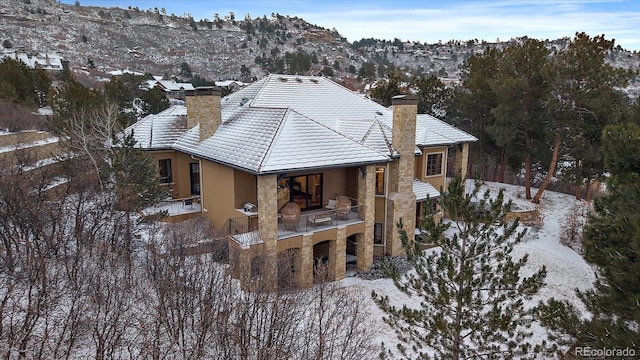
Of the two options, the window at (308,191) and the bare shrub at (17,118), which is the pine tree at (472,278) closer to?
the window at (308,191)

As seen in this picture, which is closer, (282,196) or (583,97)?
(282,196)

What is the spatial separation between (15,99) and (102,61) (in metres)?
83.5

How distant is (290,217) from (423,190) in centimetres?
901

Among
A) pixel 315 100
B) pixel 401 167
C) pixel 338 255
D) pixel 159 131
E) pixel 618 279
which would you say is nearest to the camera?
pixel 618 279

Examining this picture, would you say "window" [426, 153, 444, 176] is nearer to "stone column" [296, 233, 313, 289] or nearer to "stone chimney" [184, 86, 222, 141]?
"stone column" [296, 233, 313, 289]

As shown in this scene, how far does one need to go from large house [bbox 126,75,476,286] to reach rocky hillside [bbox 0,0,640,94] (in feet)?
226

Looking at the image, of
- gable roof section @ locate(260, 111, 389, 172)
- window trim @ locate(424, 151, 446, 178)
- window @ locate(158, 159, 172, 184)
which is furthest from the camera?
window trim @ locate(424, 151, 446, 178)

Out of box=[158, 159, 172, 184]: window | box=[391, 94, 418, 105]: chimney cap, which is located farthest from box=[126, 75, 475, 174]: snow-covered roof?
box=[391, 94, 418, 105]: chimney cap

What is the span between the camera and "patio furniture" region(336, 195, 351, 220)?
1747cm

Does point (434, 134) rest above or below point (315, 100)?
below

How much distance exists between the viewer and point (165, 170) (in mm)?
21844

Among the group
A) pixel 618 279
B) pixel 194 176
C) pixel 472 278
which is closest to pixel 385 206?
pixel 194 176

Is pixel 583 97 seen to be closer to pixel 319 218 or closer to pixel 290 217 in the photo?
pixel 319 218

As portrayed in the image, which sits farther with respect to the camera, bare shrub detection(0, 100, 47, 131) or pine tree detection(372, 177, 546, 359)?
bare shrub detection(0, 100, 47, 131)
